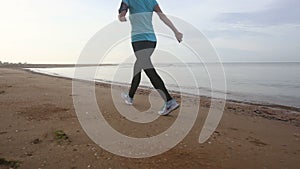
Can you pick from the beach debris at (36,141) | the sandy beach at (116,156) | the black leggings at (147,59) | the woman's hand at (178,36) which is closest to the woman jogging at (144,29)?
the black leggings at (147,59)

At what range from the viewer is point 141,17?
416 cm

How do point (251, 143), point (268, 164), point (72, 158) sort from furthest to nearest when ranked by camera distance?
1. point (251, 143)
2. point (268, 164)
3. point (72, 158)

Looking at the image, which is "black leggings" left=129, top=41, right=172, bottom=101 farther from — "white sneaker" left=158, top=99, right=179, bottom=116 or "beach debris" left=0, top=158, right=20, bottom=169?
"beach debris" left=0, top=158, right=20, bottom=169

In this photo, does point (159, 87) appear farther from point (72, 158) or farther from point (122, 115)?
point (72, 158)

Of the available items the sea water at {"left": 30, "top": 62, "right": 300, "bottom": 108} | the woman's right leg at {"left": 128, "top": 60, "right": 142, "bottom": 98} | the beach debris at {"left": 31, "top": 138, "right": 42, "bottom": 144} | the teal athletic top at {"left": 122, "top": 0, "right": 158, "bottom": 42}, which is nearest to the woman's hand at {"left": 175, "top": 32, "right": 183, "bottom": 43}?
the teal athletic top at {"left": 122, "top": 0, "right": 158, "bottom": 42}

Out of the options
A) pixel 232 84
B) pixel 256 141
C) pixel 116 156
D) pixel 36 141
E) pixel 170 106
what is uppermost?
pixel 36 141

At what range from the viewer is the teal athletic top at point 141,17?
13.6ft

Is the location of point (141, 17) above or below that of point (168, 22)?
above

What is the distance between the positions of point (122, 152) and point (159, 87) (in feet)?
5.52

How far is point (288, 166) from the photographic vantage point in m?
2.75

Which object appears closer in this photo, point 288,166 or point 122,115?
point 288,166

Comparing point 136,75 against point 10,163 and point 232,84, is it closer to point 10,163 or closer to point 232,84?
point 10,163

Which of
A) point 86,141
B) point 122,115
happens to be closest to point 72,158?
point 86,141

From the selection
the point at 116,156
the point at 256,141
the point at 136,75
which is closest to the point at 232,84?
the point at 136,75
